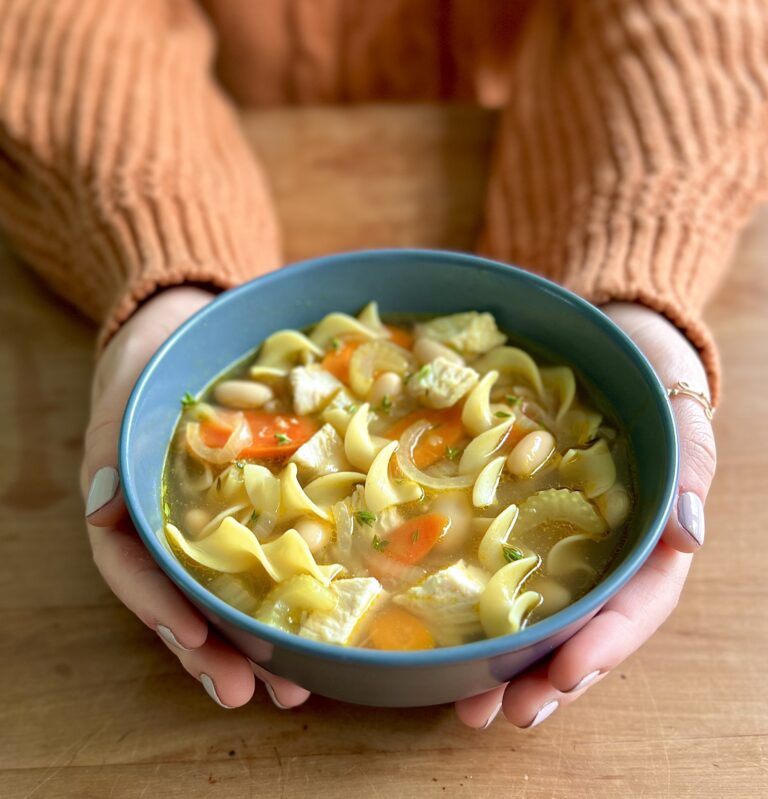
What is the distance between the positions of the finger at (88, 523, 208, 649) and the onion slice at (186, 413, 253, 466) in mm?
248

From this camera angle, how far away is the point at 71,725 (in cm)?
210

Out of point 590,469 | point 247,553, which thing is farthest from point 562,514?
point 247,553

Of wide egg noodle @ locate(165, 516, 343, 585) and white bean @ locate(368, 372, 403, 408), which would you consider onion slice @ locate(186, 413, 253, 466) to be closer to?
wide egg noodle @ locate(165, 516, 343, 585)

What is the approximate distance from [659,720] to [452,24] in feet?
9.46

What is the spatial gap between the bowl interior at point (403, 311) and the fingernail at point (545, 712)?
0.32m

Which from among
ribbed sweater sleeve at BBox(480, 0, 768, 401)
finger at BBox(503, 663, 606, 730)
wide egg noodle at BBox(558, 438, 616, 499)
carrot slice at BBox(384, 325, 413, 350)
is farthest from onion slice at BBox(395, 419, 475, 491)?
ribbed sweater sleeve at BBox(480, 0, 768, 401)

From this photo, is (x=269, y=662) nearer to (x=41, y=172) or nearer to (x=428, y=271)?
(x=428, y=271)

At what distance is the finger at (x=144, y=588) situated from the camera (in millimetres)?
1899

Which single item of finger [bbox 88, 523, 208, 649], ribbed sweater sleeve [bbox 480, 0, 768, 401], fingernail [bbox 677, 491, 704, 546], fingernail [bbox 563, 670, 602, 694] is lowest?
fingernail [bbox 563, 670, 602, 694]

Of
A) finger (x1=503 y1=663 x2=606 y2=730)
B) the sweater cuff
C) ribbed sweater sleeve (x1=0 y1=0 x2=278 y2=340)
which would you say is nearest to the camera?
finger (x1=503 y1=663 x2=606 y2=730)

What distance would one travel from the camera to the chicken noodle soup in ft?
6.15

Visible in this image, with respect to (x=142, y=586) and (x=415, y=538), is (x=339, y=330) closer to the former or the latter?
(x=415, y=538)

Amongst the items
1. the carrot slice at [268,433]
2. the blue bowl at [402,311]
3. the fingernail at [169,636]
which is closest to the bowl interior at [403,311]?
the blue bowl at [402,311]

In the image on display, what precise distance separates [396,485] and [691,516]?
0.65m
